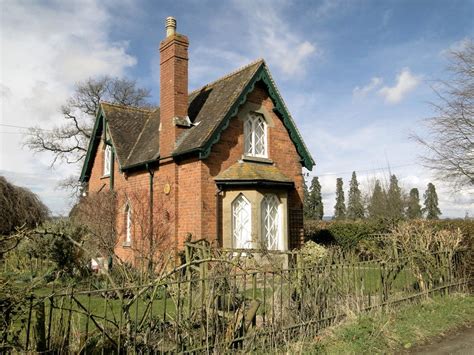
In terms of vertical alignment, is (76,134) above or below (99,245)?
above

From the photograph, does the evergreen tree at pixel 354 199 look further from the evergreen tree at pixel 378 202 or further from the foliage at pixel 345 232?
the foliage at pixel 345 232

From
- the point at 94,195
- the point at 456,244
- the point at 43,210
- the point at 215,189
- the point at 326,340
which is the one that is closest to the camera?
the point at 326,340

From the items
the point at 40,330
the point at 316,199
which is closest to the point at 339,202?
the point at 316,199

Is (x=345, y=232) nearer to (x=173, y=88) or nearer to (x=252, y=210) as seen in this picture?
(x=252, y=210)

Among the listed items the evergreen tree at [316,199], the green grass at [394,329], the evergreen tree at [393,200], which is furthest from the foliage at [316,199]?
the green grass at [394,329]

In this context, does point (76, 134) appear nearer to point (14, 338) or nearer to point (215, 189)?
point (215, 189)

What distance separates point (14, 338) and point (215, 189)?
9637 millimetres

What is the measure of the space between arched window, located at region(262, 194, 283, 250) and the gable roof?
9.33ft

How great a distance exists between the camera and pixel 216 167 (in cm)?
1347

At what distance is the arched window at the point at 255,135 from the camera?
48.2 feet

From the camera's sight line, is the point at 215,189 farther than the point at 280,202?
No

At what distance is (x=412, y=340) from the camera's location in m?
6.93

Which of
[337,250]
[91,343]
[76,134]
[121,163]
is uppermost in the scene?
[76,134]

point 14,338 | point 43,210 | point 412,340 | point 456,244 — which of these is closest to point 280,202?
point 456,244
